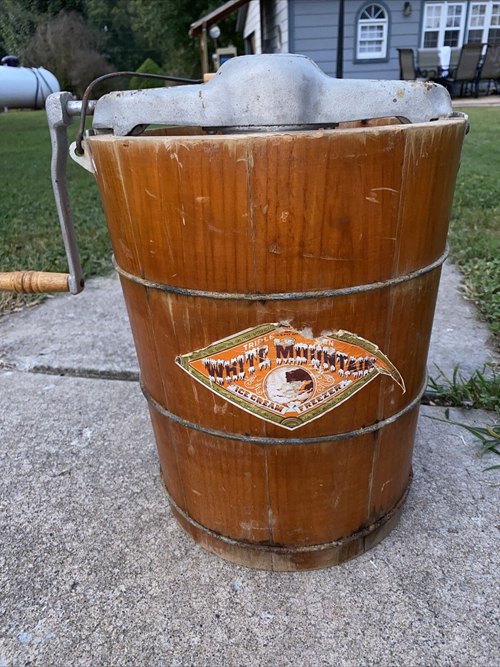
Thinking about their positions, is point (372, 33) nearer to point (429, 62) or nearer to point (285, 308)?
point (429, 62)

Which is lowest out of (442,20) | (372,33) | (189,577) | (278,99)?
(189,577)

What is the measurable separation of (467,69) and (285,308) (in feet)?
47.1

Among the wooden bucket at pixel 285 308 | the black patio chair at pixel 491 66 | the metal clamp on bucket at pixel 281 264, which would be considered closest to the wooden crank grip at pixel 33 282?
the metal clamp on bucket at pixel 281 264

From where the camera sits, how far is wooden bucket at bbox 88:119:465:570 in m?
1.13

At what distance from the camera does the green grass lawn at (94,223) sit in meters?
3.54

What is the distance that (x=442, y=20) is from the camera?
1293 cm

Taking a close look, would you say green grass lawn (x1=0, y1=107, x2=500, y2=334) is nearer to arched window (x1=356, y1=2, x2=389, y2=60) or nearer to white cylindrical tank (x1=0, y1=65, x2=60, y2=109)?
white cylindrical tank (x1=0, y1=65, x2=60, y2=109)

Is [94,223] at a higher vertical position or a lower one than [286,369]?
lower

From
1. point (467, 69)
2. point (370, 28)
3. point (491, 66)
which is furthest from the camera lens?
point (491, 66)

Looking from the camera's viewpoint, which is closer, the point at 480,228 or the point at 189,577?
the point at 189,577

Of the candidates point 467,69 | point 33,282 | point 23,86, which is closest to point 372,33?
point 467,69

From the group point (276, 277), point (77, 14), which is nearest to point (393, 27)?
point (276, 277)

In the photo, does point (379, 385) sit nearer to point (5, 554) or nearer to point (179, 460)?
point (179, 460)

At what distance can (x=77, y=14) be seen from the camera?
74.9 ft
